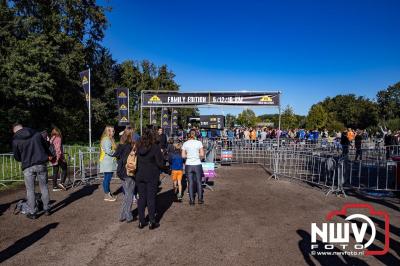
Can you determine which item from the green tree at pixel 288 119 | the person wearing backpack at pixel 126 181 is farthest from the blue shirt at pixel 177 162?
the green tree at pixel 288 119

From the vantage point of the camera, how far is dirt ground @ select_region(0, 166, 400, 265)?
16.3ft

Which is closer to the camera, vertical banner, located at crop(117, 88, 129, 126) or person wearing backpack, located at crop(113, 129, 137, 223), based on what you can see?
person wearing backpack, located at crop(113, 129, 137, 223)

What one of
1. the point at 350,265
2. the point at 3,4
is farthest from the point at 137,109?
the point at 350,265

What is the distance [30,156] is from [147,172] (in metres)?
2.71

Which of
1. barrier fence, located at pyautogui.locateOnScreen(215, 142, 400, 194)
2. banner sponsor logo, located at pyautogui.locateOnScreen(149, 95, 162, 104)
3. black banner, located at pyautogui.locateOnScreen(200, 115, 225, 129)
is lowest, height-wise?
barrier fence, located at pyautogui.locateOnScreen(215, 142, 400, 194)

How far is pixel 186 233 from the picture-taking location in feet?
20.3

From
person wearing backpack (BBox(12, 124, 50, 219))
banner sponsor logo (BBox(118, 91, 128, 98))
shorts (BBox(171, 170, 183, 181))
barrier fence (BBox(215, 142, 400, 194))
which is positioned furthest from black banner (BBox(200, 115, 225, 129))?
person wearing backpack (BBox(12, 124, 50, 219))

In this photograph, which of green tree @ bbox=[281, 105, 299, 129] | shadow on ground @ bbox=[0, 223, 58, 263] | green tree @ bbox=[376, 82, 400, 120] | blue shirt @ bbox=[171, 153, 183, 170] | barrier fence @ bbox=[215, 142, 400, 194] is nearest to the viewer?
shadow on ground @ bbox=[0, 223, 58, 263]

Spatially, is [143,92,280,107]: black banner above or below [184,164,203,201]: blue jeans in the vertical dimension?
above

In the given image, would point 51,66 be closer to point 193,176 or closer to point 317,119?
point 193,176

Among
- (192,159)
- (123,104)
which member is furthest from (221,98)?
(192,159)

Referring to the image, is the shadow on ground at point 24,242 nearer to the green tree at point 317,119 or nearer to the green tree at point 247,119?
the green tree at point 317,119

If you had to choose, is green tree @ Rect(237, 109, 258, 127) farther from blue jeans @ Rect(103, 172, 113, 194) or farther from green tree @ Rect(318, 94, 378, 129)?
blue jeans @ Rect(103, 172, 113, 194)

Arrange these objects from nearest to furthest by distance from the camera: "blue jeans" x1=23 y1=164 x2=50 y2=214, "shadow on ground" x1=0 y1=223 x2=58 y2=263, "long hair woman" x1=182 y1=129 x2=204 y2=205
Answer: "shadow on ground" x1=0 y1=223 x2=58 y2=263 < "blue jeans" x1=23 y1=164 x2=50 y2=214 < "long hair woman" x1=182 y1=129 x2=204 y2=205
